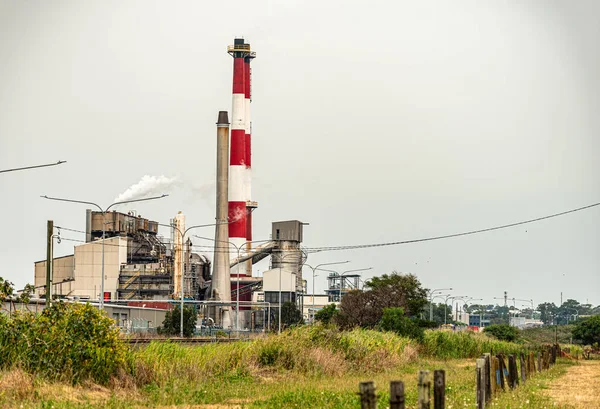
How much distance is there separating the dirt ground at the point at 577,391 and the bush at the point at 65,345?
11.5 m

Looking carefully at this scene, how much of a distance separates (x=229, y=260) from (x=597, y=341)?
121 feet

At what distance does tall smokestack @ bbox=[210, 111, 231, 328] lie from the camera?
92875 millimetres

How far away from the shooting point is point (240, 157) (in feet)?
320

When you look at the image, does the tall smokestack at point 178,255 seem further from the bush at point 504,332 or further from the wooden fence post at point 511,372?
the wooden fence post at point 511,372

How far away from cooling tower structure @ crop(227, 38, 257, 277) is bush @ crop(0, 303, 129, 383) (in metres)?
70.7

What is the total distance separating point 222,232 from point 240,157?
9.18 meters

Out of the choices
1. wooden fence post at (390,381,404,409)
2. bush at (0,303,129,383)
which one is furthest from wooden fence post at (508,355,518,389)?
wooden fence post at (390,381,404,409)

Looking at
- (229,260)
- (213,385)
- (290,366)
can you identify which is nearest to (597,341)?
(229,260)

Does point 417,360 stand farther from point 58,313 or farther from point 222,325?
point 222,325

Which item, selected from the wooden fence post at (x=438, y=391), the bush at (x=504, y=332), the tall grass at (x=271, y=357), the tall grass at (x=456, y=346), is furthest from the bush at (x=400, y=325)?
the wooden fence post at (x=438, y=391)

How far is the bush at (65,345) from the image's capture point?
75.2ft

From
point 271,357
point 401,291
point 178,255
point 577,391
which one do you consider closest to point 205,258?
point 178,255

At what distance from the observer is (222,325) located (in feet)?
314

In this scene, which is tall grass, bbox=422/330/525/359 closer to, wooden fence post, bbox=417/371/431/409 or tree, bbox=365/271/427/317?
tree, bbox=365/271/427/317
